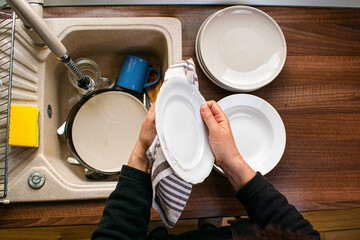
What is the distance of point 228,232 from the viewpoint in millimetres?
763

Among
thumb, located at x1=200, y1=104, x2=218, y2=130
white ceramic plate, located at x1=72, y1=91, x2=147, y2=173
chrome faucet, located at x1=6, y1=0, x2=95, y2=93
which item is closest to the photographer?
chrome faucet, located at x1=6, y1=0, x2=95, y2=93

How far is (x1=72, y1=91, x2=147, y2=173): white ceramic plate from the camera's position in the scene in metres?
0.77

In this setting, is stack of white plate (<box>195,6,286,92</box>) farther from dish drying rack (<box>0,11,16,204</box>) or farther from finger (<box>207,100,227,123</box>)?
dish drying rack (<box>0,11,16,204</box>)

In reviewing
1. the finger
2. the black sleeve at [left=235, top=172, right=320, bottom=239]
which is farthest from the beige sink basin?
the black sleeve at [left=235, top=172, right=320, bottom=239]

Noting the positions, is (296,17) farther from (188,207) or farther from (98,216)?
(98,216)

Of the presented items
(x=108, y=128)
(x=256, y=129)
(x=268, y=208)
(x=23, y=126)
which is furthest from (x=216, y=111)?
(x=23, y=126)

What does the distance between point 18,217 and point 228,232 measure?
1.92ft

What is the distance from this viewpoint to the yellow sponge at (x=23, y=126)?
62cm

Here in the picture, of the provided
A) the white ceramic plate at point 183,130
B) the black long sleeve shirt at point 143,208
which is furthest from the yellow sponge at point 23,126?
the white ceramic plate at point 183,130

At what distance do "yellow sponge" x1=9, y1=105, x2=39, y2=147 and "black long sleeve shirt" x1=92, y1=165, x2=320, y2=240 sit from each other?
25cm

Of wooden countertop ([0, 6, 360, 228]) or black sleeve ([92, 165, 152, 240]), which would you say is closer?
black sleeve ([92, 165, 152, 240])

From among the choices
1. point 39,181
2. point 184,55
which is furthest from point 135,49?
point 39,181

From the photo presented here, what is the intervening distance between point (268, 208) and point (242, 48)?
437mm

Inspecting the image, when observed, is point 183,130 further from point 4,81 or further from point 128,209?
point 4,81
